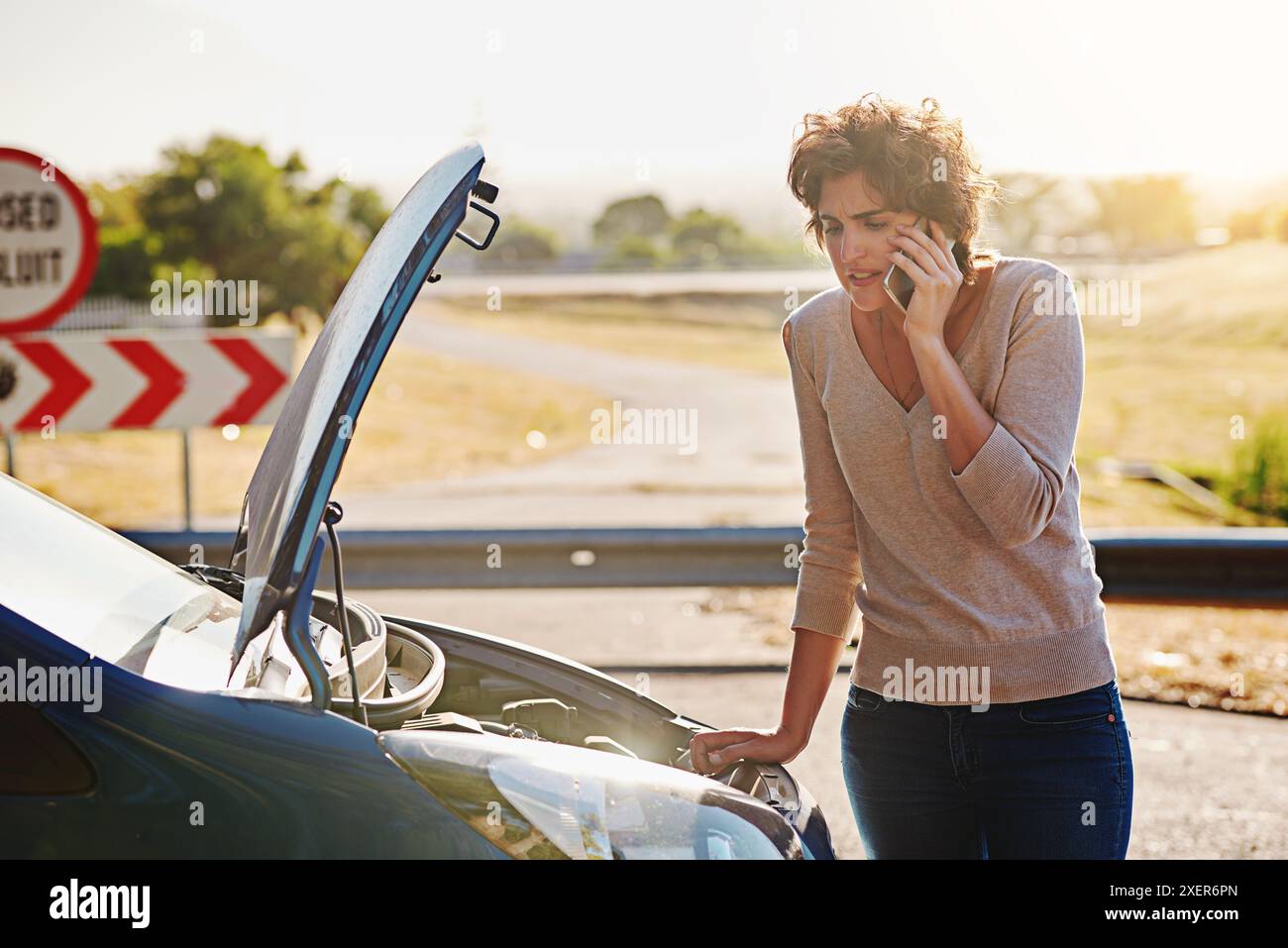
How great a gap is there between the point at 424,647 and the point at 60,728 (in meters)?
0.89

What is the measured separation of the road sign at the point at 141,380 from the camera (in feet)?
24.0

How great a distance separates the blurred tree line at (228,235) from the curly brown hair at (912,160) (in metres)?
32.3

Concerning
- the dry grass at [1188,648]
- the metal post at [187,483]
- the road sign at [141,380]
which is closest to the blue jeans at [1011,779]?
the dry grass at [1188,648]

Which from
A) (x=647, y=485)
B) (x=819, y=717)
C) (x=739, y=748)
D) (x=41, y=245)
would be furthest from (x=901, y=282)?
(x=647, y=485)

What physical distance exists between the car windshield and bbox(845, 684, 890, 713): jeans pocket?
3.54ft

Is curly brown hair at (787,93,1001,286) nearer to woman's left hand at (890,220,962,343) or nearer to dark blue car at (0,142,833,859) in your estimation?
woman's left hand at (890,220,962,343)

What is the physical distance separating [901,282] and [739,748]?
0.88m

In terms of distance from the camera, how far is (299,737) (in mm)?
1869

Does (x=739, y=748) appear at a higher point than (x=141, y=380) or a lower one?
lower

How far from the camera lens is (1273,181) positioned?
101 metres

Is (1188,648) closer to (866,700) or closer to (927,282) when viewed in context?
(866,700)

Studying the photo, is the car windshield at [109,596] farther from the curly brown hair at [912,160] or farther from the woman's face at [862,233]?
the curly brown hair at [912,160]

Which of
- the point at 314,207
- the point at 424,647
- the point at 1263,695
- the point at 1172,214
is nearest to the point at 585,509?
the point at 1263,695

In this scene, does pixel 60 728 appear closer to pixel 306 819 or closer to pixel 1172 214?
pixel 306 819
